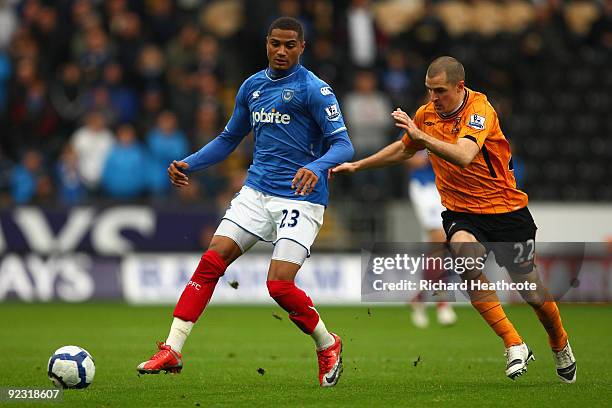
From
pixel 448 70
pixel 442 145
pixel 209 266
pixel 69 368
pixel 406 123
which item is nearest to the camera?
pixel 406 123

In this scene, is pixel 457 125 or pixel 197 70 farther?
pixel 197 70

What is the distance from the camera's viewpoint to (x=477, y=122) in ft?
29.1

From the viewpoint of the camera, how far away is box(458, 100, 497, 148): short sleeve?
8789 millimetres

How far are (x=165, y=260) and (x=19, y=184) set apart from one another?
9.17 feet

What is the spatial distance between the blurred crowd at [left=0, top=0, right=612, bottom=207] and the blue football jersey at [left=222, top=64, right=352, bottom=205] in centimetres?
966

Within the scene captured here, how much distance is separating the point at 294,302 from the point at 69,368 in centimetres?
179

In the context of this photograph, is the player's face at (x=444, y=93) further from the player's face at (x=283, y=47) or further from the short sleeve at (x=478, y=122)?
the player's face at (x=283, y=47)

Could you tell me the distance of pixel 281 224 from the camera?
912 centimetres

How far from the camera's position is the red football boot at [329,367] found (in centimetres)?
915

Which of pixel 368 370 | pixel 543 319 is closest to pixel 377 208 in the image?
pixel 368 370

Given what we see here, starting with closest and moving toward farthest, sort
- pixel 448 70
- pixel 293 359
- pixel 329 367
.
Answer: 1. pixel 448 70
2. pixel 329 367
3. pixel 293 359

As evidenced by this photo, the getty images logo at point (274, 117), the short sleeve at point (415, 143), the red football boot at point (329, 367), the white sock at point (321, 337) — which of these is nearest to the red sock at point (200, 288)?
the white sock at point (321, 337)

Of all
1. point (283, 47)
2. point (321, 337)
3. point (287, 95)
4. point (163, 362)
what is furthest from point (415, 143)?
point (163, 362)

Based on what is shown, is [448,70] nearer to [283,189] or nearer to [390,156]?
[390,156]
